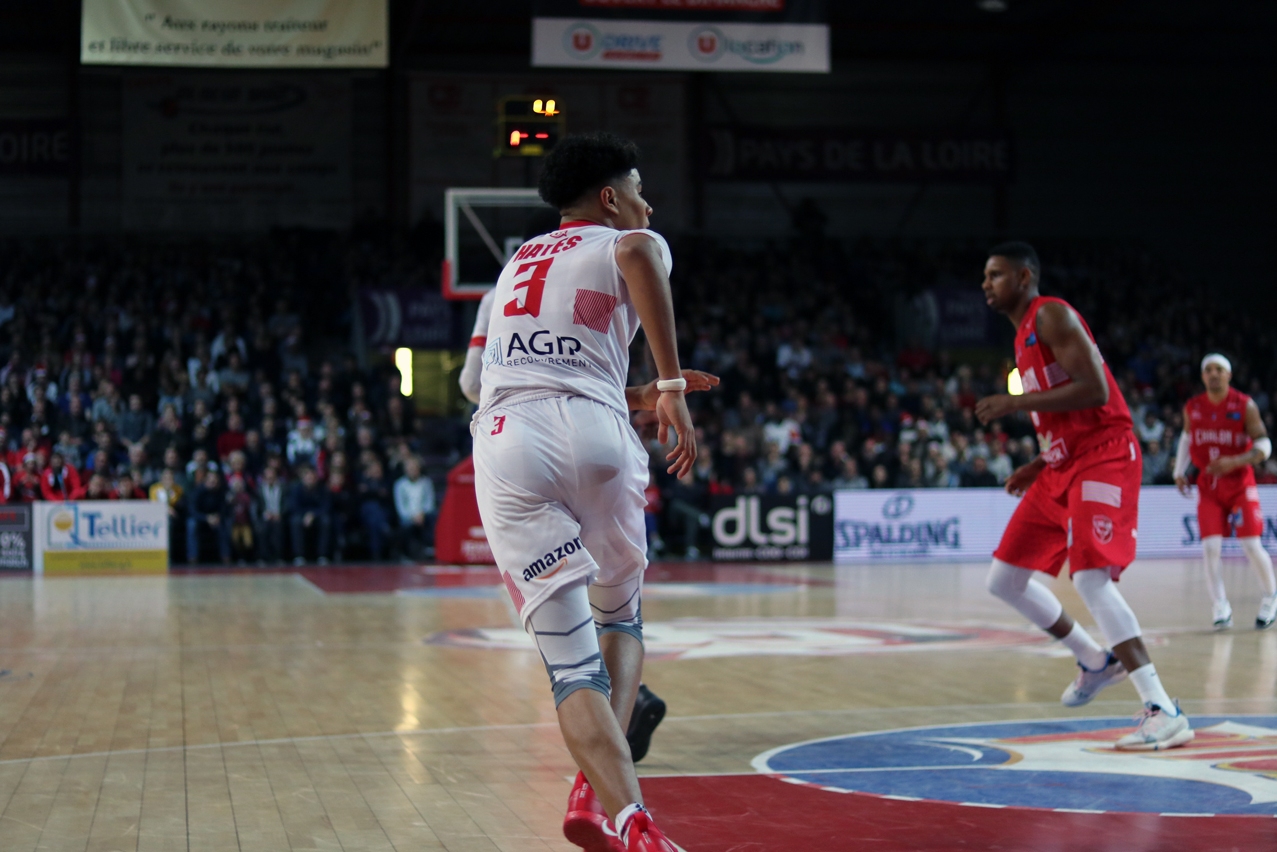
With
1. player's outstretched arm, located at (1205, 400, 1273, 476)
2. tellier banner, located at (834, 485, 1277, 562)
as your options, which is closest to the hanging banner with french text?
tellier banner, located at (834, 485, 1277, 562)

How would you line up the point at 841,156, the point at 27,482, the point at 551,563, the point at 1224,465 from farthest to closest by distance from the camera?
the point at 841,156 < the point at 27,482 < the point at 1224,465 < the point at 551,563

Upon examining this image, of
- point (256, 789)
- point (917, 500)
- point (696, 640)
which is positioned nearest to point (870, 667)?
point (696, 640)

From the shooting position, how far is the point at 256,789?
16.4 ft

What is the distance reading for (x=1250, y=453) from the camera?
10.8m

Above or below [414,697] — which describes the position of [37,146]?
above

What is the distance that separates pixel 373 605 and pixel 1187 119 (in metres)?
24.9

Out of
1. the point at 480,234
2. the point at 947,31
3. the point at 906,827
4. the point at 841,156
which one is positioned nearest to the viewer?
the point at 906,827

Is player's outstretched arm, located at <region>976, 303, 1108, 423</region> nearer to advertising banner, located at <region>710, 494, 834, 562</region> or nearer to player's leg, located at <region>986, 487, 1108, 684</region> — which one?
player's leg, located at <region>986, 487, 1108, 684</region>

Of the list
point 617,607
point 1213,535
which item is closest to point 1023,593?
point 617,607

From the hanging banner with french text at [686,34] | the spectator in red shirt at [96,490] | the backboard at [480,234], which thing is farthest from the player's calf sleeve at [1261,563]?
the spectator in red shirt at [96,490]

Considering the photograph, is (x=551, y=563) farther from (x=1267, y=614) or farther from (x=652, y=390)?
(x=1267, y=614)

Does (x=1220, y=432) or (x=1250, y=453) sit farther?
(x=1220, y=432)

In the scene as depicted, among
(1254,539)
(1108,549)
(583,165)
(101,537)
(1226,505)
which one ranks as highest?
(583,165)

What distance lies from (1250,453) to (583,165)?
8.39m
